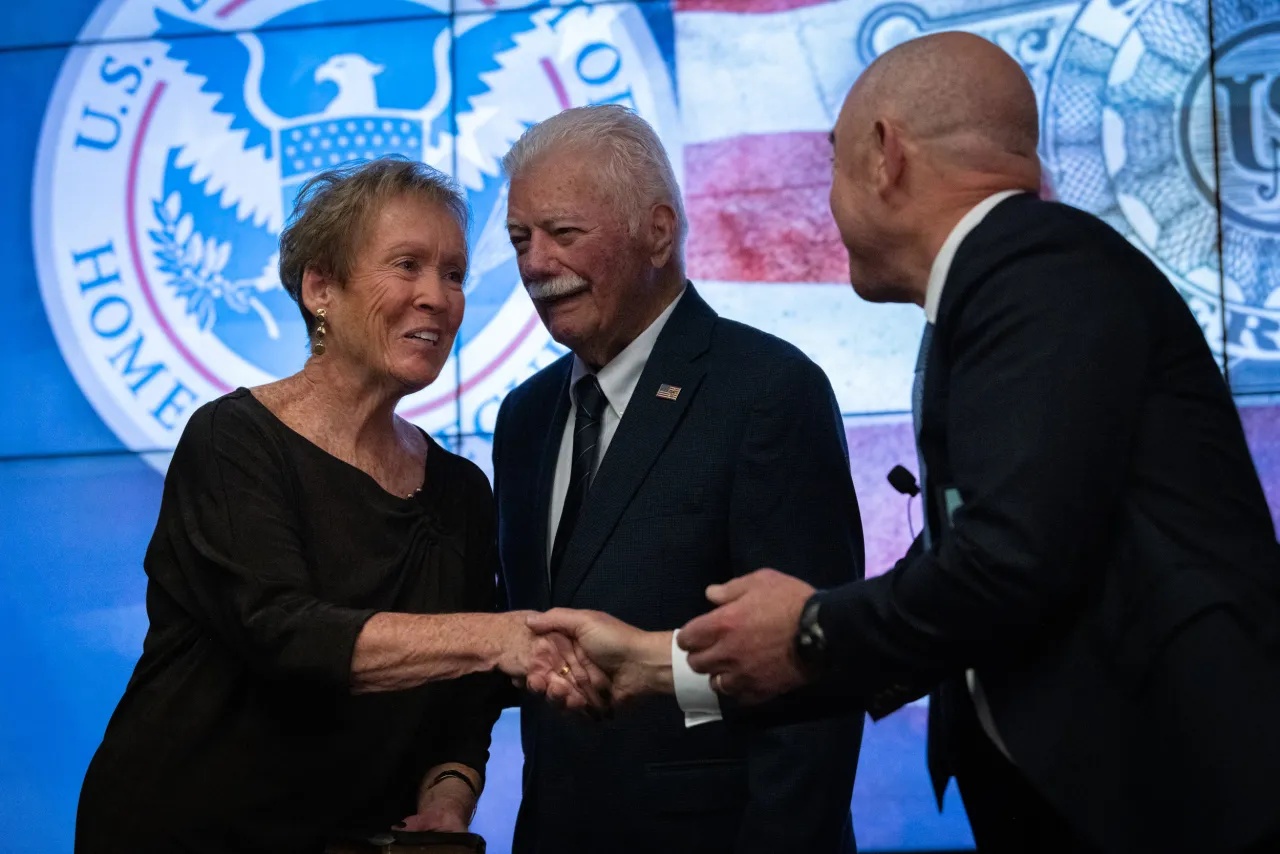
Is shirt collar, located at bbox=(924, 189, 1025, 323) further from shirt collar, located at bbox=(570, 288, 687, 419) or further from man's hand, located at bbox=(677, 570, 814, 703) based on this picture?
shirt collar, located at bbox=(570, 288, 687, 419)

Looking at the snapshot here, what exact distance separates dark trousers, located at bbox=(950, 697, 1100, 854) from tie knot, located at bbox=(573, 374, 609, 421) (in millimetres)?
955

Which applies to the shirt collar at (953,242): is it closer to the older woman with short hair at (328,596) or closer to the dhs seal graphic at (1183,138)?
the older woman with short hair at (328,596)

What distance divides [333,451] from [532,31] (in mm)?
2459

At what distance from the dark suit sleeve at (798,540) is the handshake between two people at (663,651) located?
0.21 m

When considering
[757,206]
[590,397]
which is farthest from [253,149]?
[590,397]

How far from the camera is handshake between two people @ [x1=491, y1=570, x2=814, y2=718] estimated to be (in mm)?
1648

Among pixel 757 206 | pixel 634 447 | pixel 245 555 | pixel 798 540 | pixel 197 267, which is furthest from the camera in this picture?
pixel 197 267

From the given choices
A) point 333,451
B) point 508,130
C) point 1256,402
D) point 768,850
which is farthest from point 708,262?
point 768,850

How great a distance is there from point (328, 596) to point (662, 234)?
0.94 m

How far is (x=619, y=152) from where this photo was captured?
247 centimetres

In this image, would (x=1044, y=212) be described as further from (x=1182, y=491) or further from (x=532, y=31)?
(x=532, y=31)

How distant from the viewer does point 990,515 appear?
1422mm

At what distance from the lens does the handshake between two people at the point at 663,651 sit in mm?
1648

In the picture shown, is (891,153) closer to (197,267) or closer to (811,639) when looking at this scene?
(811,639)
